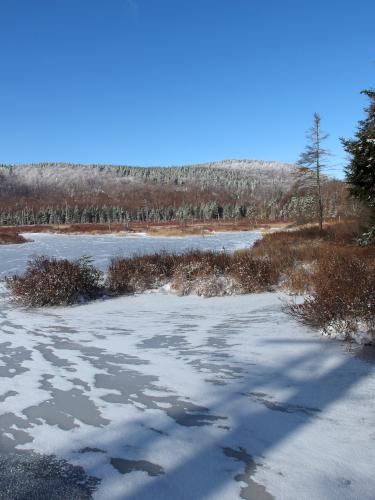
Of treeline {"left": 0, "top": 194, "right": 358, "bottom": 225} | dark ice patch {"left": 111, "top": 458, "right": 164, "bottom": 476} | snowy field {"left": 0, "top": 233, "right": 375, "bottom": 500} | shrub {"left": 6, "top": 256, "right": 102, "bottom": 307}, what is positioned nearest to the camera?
snowy field {"left": 0, "top": 233, "right": 375, "bottom": 500}

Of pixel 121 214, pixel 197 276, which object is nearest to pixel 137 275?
pixel 197 276

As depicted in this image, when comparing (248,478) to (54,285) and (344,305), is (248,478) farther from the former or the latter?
(54,285)

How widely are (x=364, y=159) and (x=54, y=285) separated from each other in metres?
9.34

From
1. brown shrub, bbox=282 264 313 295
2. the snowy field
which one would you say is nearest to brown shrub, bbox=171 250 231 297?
brown shrub, bbox=282 264 313 295

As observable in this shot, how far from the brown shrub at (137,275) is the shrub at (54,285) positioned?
54 centimetres

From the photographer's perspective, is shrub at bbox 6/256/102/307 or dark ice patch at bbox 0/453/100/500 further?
shrub at bbox 6/256/102/307

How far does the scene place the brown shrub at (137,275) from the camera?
10.3 metres

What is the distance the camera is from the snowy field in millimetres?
2383

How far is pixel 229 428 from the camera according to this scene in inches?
119

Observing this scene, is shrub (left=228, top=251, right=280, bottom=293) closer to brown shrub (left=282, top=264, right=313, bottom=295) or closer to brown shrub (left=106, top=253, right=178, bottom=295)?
brown shrub (left=282, top=264, right=313, bottom=295)

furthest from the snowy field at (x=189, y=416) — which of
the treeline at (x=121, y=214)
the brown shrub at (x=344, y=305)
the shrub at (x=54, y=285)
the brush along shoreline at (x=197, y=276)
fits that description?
the treeline at (x=121, y=214)

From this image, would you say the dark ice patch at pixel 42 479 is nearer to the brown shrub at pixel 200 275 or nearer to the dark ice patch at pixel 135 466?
the dark ice patch at pixel 135 466

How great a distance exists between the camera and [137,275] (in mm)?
10562

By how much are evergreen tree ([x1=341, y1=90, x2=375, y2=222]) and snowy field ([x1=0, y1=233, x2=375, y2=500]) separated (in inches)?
300
